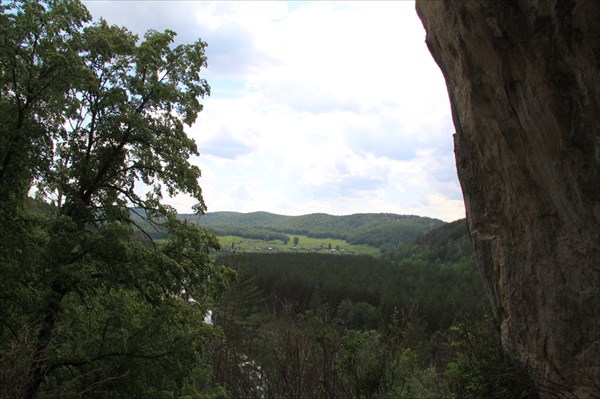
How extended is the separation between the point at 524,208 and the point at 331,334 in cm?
566

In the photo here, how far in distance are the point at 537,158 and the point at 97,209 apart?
10.8m

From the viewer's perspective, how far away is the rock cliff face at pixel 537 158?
6.63m

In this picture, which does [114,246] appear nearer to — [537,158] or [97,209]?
[97,209]

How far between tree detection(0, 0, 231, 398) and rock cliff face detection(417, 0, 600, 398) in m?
7.81

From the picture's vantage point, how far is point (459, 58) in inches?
307

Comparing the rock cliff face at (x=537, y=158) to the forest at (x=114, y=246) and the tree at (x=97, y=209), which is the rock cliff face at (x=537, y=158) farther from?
the tree at (x=97, y=209)

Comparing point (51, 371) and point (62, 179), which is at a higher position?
point (62, 179)

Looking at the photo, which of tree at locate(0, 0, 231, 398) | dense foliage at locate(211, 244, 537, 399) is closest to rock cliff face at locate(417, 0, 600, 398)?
dense foliage at locate(211, 244, 537, 399)

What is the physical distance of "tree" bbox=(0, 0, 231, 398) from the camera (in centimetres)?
1054

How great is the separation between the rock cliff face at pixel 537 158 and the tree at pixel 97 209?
7.81 metres

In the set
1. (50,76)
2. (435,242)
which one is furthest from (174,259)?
(435,242)

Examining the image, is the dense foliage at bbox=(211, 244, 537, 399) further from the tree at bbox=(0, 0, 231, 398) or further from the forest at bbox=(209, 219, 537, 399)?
the tree at bbox=(0, 0, 231, 398)

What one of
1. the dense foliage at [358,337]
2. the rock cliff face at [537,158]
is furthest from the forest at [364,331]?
the rock cliff face at [537,158]

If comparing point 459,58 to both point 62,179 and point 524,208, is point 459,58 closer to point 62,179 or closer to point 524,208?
point 524,208
